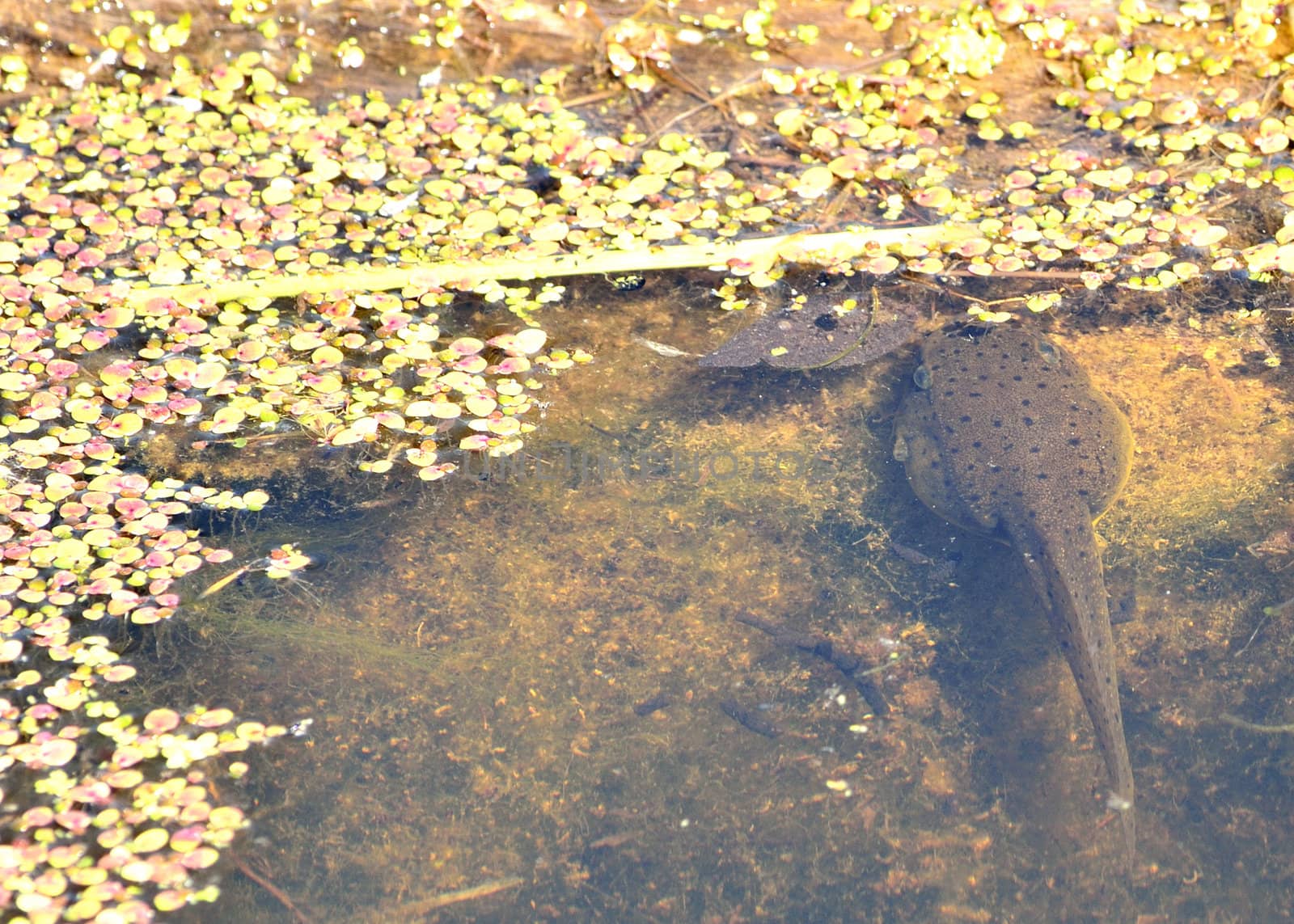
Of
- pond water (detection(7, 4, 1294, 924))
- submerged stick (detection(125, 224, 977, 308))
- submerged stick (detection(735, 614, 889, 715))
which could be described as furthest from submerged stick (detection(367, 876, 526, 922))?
submerged stick (detection(125, 224, 977, 308))

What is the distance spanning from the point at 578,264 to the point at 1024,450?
2.16m

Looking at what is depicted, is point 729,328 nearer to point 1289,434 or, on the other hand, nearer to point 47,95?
point 1289,434

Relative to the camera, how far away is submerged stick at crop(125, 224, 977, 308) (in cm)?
468

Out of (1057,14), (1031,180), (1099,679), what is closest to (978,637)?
(1099,679)

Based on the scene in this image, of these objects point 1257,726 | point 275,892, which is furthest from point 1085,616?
point 275,892

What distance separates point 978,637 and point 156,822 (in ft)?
9.42

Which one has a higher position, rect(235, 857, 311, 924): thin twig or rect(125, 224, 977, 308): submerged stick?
rect(125, 224, 977, 308): submerged stick

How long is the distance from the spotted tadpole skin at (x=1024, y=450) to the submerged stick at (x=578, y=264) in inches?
21.2

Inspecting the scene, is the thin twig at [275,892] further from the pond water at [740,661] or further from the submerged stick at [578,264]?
the submerged stick at [578,264]

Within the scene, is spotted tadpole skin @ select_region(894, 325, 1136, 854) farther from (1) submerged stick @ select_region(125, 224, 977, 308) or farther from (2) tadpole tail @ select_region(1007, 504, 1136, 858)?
(1) submerged stick @ select_region(125, 224, 977, 308)

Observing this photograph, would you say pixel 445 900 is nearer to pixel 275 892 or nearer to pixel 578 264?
pixel 275 892

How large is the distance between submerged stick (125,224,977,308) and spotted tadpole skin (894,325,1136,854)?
1.76 ft

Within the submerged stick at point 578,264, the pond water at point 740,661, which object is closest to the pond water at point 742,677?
the pond water at point 740,661

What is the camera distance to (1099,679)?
3682 millimetres
